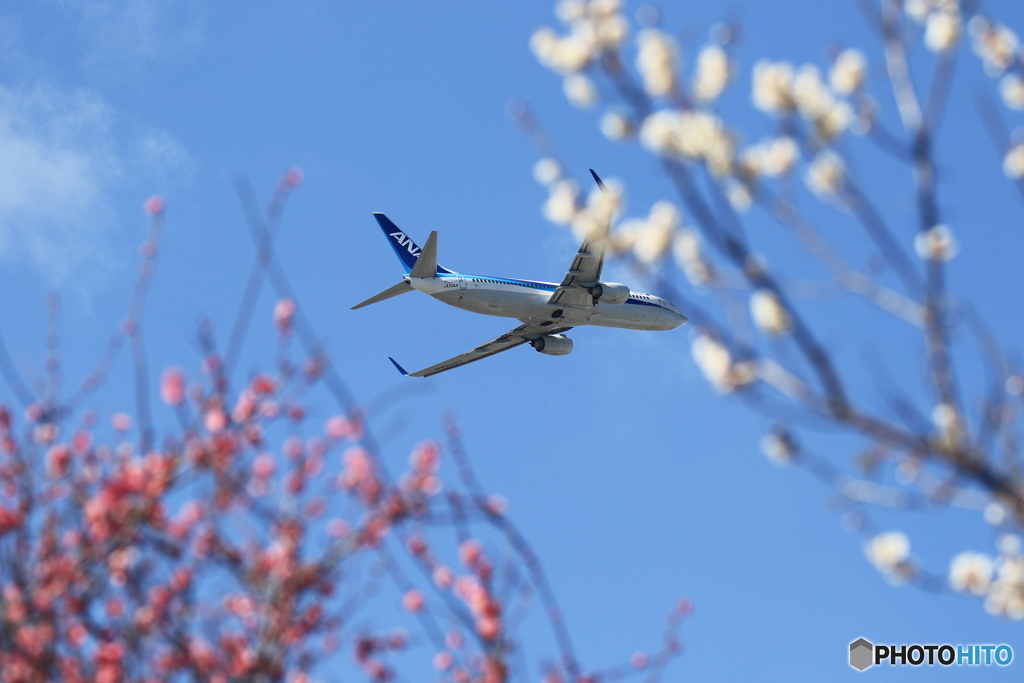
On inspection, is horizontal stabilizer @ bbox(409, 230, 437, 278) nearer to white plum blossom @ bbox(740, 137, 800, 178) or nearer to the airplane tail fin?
the airplane tail fin

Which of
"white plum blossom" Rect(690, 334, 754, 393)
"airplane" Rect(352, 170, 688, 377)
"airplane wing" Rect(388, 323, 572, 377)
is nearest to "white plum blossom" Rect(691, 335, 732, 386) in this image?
"white plum blossom" Rect(690, 334, 754, 393)

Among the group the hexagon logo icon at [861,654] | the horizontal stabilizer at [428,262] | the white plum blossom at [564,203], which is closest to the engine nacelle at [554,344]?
the horizontal stabilizer at [428,262]

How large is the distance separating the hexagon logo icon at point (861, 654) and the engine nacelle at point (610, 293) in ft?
75.1

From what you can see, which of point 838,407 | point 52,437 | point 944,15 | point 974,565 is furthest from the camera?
point 52,437

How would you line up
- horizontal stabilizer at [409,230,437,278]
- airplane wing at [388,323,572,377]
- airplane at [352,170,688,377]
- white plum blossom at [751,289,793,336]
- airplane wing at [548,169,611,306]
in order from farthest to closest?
airplane wing at [388,323,572,377] < airplane wing at [548,169,611,306] < airplane at [352,170,688,377] < horizontal stabilizer at [409,230,437,278] < white plum blossom at [751,289,793,336]

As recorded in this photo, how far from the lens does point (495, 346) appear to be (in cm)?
4134

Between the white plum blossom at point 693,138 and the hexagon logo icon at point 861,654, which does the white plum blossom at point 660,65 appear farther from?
the hexagon logo icon at point 861,654

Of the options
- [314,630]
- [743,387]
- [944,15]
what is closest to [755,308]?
[743,387]

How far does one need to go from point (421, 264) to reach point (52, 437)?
24646mm

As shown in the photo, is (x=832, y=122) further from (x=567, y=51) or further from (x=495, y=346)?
(x=495, y=346)

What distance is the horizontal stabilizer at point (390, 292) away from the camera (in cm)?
3491

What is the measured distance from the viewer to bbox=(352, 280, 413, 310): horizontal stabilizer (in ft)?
115

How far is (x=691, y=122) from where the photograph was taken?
22.0 feet

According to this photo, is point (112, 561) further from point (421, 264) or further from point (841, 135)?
point (421, 264)
